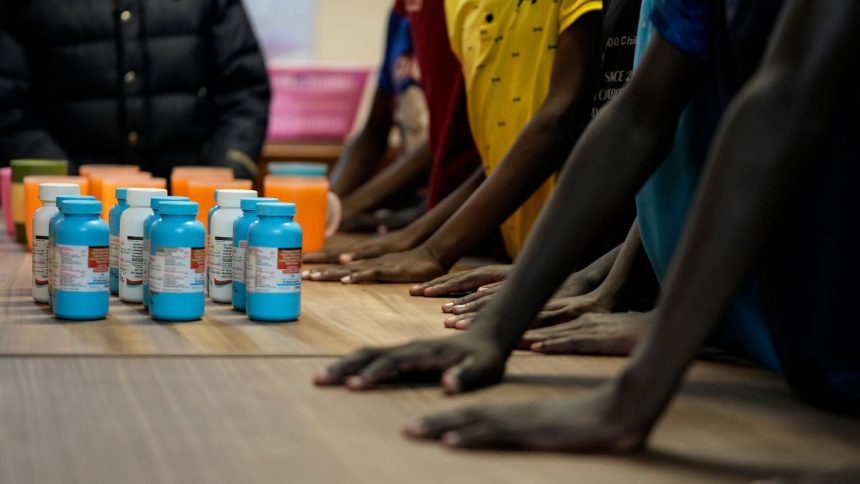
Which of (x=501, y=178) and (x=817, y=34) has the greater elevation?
(x=817, y=34)

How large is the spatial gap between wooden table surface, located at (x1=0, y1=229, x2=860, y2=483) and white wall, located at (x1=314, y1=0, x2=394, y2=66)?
410 cm

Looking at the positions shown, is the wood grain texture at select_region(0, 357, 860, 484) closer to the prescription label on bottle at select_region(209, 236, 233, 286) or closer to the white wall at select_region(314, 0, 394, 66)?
the prescription label on bottle at select_region(209, 236, 233, 286)

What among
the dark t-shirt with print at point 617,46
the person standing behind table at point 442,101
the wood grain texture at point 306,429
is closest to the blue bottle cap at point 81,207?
the wood grain texture at point 306,429

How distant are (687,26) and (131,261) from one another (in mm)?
854

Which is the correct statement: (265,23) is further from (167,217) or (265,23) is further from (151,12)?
(167,217)

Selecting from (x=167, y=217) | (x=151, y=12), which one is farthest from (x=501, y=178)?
(x=151, y=12)

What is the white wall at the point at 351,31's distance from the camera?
5.54 metres

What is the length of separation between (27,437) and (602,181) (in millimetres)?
606

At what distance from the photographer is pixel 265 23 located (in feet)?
18.3

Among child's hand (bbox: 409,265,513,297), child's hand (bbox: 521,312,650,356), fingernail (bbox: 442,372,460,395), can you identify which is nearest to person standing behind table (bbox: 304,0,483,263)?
child's hand (bbox: 409,265,513,297)

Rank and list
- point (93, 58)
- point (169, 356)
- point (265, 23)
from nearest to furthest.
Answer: point (169, 356) < point (93, 58) < point (265, 23)

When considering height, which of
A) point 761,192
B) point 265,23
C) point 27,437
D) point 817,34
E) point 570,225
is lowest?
point 265,23

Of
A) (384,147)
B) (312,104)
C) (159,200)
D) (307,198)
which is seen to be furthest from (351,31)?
(159,200)

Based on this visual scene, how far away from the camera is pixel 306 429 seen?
1.06 metres
